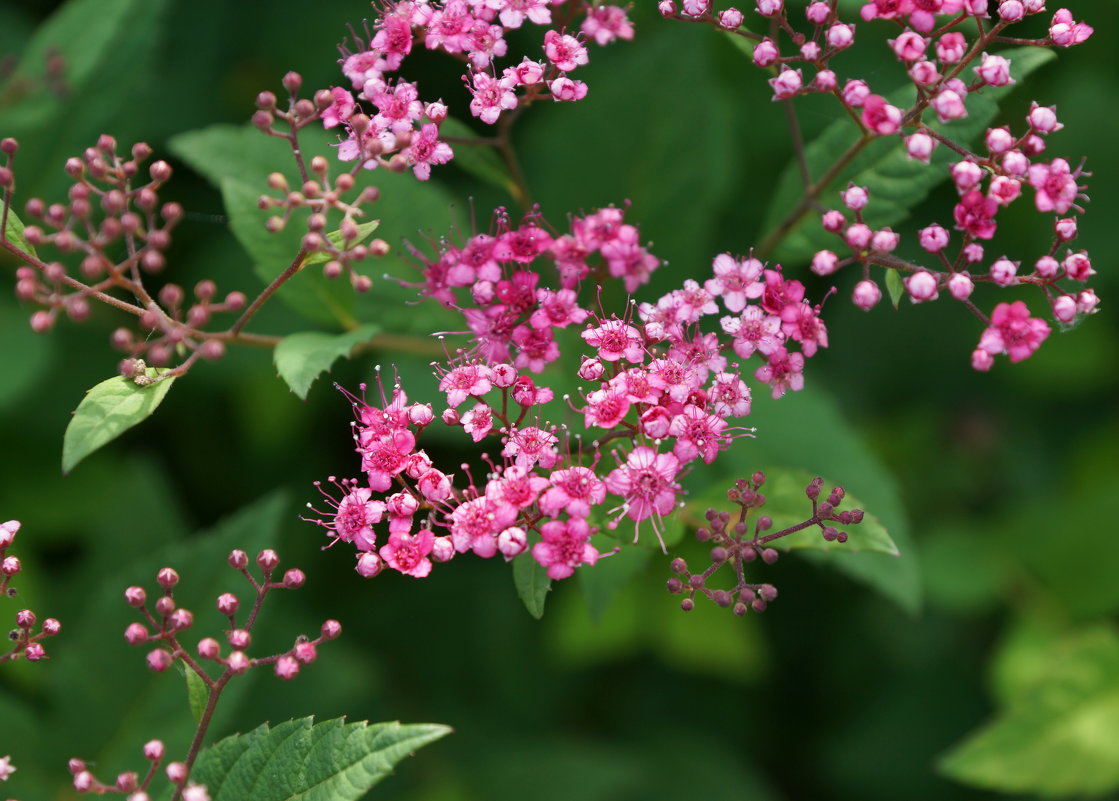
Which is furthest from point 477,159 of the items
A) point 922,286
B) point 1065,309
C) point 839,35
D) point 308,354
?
point 1065,309

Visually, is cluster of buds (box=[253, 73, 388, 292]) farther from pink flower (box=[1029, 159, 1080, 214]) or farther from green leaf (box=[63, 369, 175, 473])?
pink flower (box=[1029, 159, 1080, 214])

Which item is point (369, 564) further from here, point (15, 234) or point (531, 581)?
point (15, 234)

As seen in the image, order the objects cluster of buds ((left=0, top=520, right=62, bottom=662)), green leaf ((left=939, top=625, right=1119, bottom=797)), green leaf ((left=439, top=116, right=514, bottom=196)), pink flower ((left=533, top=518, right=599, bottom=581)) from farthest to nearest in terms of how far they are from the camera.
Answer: green leaf ((left=939, top=625, right=1119, bottom=797)) < green leaf ((left=439, top=116, right=514, bottom=196)) < cluster of buds ((left=0, top=520, right=62, bottom=662)) < pink flower ((left=533, top=518, right=599, bottom=581))

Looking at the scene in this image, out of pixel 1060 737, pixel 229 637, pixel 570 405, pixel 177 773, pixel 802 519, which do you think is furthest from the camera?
pixel 1060 737

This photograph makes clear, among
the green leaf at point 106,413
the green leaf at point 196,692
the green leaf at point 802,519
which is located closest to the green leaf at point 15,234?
the green leaf at point 106,413

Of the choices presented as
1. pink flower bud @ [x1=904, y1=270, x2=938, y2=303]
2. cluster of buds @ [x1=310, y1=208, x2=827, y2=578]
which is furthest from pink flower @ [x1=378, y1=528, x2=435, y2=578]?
pink flower bud @ [x1=904, y1=270, x2=938, y2=303]

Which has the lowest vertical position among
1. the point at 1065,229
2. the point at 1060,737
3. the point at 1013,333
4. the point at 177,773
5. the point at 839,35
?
the point at 1060,737
